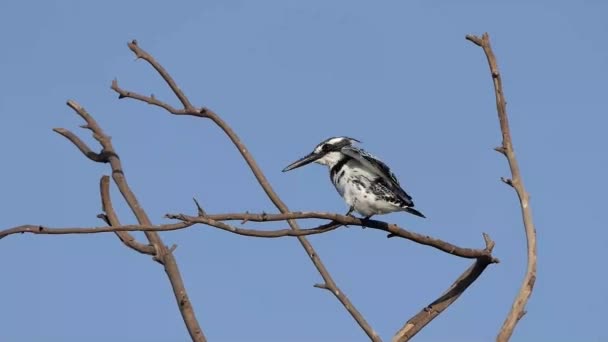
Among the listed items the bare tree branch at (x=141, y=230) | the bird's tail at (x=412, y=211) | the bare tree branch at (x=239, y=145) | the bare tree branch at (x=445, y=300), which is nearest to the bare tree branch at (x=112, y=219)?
the bare tree branch at (x=239, y=145)

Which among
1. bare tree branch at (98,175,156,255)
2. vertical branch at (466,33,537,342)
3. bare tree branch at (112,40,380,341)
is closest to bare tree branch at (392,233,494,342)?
vertical branch at (466,33,537,342)

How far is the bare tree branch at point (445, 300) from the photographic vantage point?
523 cm

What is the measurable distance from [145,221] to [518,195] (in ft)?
7.95

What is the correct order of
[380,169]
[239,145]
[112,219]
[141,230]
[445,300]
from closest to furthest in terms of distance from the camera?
[141,230]
[445,300]
[239,145]
[112,219]
[380,169]

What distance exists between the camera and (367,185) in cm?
735

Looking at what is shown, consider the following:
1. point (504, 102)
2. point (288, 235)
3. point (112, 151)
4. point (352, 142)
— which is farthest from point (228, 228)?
point (352, 142)

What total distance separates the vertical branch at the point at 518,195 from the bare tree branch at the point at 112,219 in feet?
7.43

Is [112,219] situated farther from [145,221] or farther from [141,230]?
[141,230]

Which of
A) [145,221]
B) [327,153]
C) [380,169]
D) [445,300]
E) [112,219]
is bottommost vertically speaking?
[445,300]

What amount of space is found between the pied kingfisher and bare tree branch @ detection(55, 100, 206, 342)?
1.62 metres

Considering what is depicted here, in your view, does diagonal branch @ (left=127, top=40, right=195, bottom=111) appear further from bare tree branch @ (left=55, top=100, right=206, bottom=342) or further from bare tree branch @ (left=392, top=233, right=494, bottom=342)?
bare tree branch @ (left=392, top=233, right=494, bottom=342)

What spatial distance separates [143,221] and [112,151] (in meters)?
0.78

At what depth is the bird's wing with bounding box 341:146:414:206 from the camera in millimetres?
7152

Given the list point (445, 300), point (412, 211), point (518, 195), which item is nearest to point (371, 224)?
point (445, 300)
